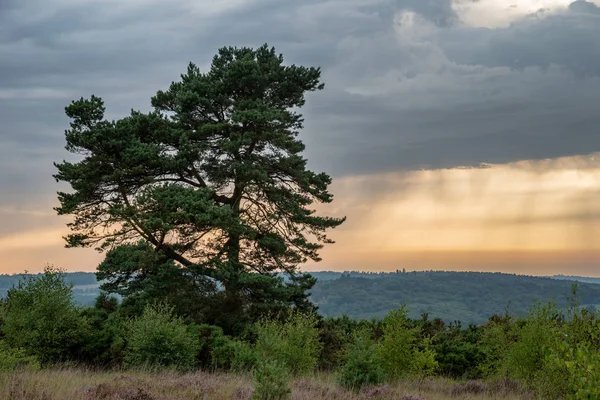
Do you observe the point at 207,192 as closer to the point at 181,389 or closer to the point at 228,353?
the point at 228,353

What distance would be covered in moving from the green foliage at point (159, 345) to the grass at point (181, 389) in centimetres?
178

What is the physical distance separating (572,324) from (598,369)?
258 inches

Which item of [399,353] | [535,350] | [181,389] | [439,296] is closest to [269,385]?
[181,389]

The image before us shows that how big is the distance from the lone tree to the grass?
8.54m

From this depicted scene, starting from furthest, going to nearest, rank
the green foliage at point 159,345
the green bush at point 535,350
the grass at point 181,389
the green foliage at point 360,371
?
1. the green foliage at point 159,345
2. the green foliage at point 360,371
3. the green bush at point 535,350
4. the grass at point 181,389

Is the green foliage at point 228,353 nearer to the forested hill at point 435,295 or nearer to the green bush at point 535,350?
the green bush at point 535,350

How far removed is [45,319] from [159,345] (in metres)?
4.73

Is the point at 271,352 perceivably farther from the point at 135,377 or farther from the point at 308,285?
the point at 308,285

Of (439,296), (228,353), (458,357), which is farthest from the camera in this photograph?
(439,296)

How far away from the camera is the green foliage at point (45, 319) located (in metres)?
21.2

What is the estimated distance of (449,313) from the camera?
15500 centimetres

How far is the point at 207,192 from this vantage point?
27.3 meters

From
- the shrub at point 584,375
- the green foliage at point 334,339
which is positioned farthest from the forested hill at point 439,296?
the shrub at point 584,375

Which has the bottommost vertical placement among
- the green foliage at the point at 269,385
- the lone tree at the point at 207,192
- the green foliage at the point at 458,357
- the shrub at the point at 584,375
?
the green foliage at the point at 458,357
